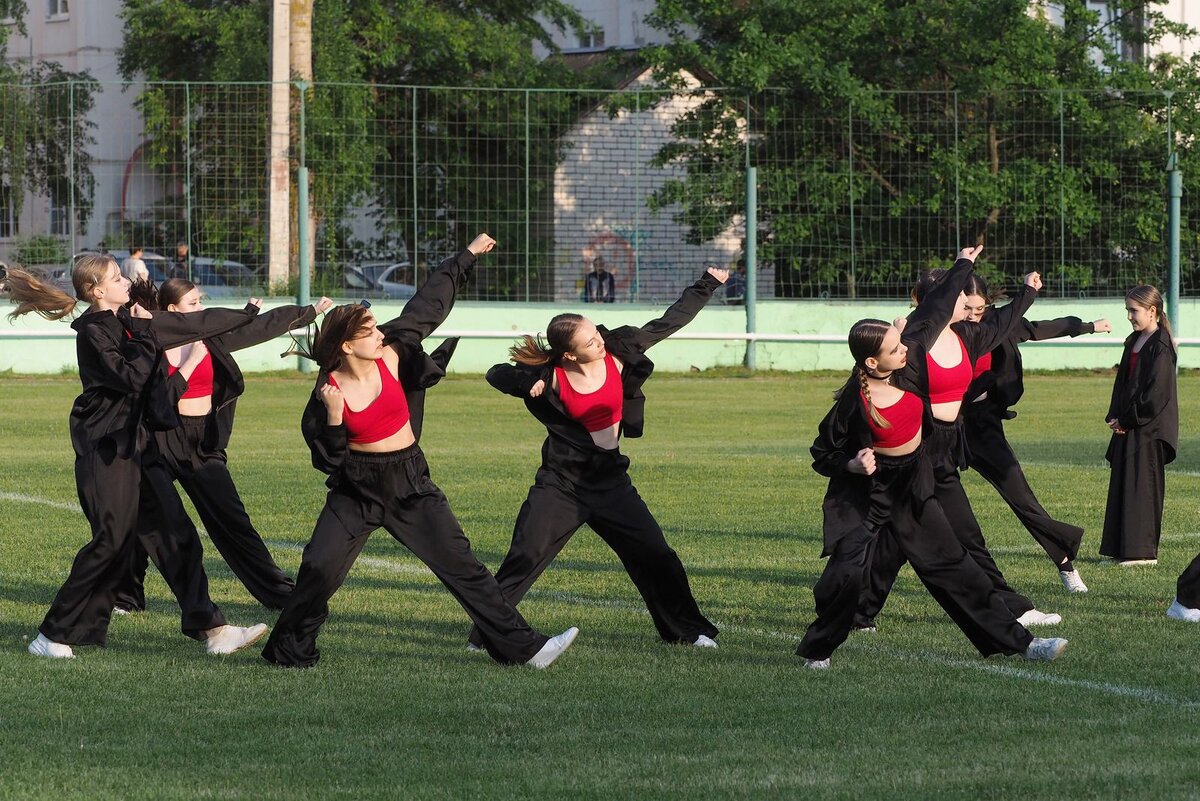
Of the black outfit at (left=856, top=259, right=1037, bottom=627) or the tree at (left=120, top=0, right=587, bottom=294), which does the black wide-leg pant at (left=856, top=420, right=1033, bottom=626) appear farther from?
the tree at (left=120, top=0, right=587, bottom=294)

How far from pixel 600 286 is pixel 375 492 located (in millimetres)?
19299

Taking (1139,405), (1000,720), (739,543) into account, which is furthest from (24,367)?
(1000,720)

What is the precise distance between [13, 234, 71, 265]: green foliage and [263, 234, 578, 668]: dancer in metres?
17.9

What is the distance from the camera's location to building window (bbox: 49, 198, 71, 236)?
24.4m

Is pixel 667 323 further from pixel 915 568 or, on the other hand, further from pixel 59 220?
pixel 59 220

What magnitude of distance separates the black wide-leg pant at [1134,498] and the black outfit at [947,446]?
7.22 feet

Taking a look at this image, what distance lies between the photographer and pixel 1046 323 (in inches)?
396

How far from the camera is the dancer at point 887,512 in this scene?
7449mm

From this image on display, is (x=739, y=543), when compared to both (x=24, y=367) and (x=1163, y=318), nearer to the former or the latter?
(x=1163, y=318)

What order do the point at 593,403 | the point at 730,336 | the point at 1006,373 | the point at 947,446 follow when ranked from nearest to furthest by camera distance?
1. the point at 593,403
2. the point at 947,446
3. the point at 1006,373
4. the point at 730,336

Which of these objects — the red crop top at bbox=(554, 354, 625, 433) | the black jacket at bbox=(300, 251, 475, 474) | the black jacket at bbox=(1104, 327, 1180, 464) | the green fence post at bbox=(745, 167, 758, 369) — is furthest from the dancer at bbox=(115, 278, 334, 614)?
the green fence post at bbox=(745, 167, 758, 369)

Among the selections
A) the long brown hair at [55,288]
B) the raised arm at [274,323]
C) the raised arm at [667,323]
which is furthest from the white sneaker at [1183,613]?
the long brown hair at [55,288]

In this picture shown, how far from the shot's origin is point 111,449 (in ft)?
25.9

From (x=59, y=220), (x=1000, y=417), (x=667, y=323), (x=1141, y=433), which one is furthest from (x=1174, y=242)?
(x=667, y=323)
